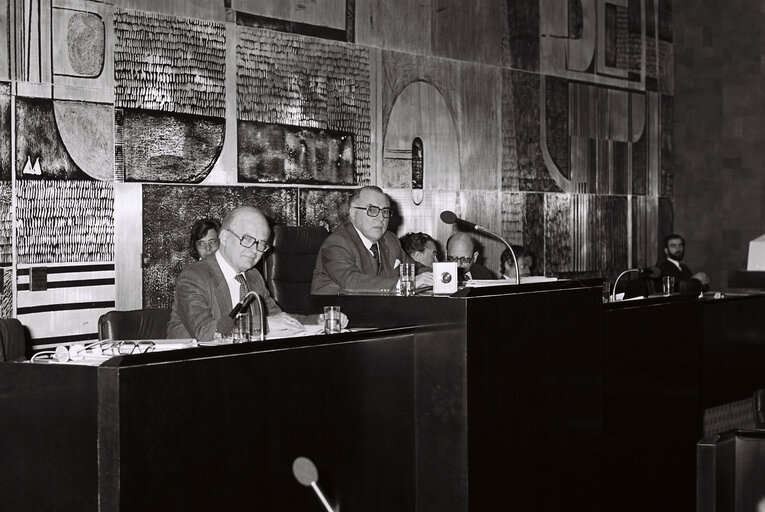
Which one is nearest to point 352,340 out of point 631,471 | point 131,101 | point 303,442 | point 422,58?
point 303,442

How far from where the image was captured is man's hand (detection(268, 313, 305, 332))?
3.16m

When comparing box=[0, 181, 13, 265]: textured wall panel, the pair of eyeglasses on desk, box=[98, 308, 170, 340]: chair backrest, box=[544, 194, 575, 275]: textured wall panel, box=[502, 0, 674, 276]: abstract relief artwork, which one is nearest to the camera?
the pair of eyeglasses on desk

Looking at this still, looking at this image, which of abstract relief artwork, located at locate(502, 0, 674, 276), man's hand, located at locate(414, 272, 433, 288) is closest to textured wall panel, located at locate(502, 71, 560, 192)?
abstract relief artwork, located at locate(502, 0, 674, 276)

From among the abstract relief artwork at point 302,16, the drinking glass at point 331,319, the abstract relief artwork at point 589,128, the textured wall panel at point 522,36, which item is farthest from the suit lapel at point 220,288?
the textured wall panel at point 522,36

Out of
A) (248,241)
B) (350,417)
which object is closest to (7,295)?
(248,241)

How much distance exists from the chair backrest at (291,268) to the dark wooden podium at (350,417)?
5.67ft

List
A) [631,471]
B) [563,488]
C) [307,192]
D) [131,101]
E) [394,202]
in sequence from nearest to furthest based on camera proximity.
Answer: [563,488], [631,471], [131,101], [307,192], [394,202]

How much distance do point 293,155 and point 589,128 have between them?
11.8 ft

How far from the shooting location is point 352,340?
3074 mm

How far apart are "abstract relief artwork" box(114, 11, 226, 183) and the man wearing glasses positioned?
7.26 ft

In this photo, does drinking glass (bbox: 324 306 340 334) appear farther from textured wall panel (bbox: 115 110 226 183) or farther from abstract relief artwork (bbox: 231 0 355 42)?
abstract relief artwork (bbox: 231 0 355 42)

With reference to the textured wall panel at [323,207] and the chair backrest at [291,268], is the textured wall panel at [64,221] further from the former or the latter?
the textured wall panel at [323,207]

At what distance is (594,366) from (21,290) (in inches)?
118

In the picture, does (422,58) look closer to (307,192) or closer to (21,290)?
(307,192)
